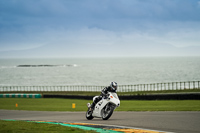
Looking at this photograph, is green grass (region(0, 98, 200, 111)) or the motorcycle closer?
the motorcycle

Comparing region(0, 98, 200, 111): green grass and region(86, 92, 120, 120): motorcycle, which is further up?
region(86, 92, 120, 120): motorcycle

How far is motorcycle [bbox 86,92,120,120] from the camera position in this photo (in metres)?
15.2

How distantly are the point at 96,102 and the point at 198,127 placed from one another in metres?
5.72

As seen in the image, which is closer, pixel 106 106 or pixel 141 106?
pixel 106 106

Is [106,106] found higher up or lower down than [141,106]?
higher up

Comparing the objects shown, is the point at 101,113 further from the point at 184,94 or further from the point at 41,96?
the point at 41,96

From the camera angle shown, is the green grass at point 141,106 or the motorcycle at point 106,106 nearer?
the motorcycle at point 106,106

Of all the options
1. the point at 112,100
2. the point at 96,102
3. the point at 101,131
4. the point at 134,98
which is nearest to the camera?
the point at 101,131

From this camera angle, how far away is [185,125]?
12.5 m

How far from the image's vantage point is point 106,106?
15805mm

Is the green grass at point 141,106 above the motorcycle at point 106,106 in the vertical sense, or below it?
below

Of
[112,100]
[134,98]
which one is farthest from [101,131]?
[134,98]

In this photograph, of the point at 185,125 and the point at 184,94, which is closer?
the point at 185,125

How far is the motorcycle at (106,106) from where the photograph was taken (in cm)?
1521
